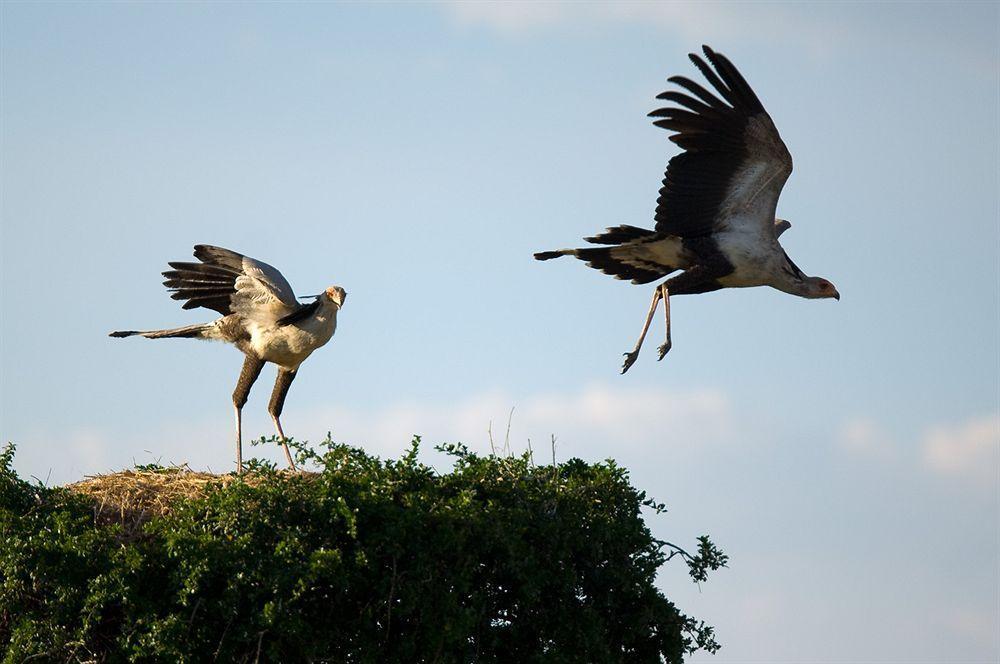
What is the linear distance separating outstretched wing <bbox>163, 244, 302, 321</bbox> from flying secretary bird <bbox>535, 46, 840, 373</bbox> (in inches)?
95.3

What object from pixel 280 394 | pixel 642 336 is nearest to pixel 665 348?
pixel 642 336

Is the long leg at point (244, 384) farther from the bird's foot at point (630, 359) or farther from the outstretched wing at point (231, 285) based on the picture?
the bird's foot at point (630, 359)

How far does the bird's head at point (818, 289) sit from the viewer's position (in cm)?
1281

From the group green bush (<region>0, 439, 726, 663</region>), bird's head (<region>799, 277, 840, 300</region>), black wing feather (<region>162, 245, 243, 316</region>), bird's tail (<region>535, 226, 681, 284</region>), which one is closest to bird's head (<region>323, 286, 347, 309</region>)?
black wing feather (<region>162, 245, 243, 316</region>)

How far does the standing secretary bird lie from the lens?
38.7 ft

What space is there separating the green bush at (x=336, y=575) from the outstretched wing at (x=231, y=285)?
3.03 m

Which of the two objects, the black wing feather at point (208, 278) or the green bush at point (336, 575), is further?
the black wing feather at point (208, 278)

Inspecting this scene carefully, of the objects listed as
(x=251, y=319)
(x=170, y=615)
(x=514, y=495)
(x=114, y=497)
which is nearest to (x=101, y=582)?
(x=170, y=615)

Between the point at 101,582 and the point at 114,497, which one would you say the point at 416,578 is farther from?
the point at 114,497

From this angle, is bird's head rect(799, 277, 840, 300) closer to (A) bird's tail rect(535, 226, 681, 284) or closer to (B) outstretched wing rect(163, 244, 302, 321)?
(A) bird's tail rect(535, 226, 681, 284)

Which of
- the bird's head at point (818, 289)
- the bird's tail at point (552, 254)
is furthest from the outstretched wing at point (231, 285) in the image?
the bird's head at point (818, 289)

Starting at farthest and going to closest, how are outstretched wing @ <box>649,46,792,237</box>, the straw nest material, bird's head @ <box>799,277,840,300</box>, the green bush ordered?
bird's head @ <box>799,277,840,300</box>
outstretched wing @ <box>649,46,792,237</box>
the straw nest material
the green bush

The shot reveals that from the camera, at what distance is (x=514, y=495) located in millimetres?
9031

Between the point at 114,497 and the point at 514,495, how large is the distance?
292 cm
